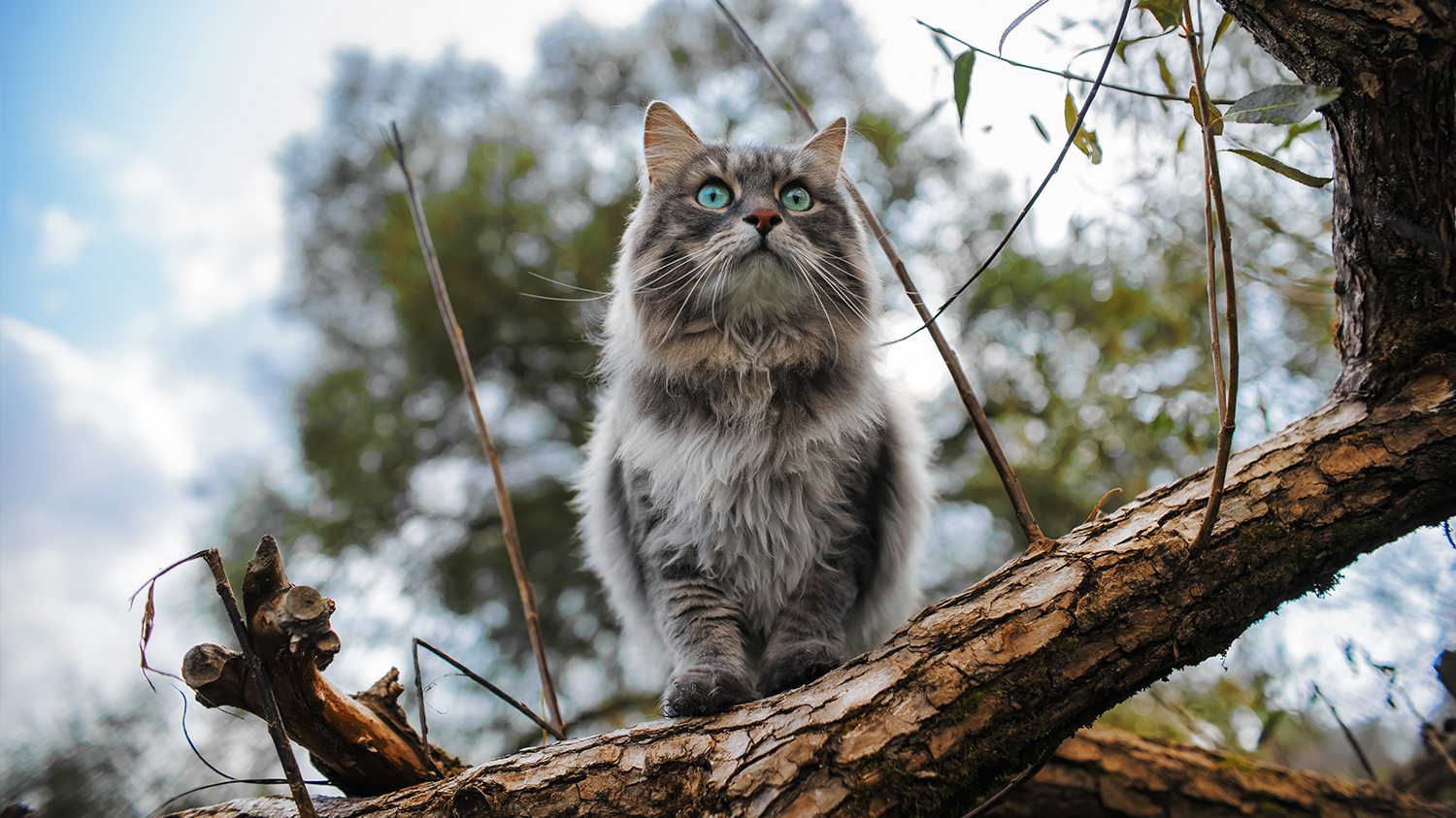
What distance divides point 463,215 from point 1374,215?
375cm

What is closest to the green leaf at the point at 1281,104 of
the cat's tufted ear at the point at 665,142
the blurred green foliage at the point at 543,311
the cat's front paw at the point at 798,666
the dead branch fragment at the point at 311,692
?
the cat's front paw at the point at 798,666

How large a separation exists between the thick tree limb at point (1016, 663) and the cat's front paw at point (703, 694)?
0.14 ft

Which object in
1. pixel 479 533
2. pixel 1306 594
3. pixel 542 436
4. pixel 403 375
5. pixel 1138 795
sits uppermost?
pixel 403 375

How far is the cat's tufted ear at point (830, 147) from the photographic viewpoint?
1925mm

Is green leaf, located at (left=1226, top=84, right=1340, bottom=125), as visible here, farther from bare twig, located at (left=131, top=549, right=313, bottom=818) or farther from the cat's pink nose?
bare twig, located at (left=131, top=549, right=313, bottom=818)

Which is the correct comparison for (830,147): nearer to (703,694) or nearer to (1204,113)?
(1204,113)

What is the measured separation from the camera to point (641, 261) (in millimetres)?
1790

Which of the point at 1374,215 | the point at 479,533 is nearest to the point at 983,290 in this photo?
the point at 1374,215

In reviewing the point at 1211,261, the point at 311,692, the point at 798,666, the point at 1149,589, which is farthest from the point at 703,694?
the point at 1211,261

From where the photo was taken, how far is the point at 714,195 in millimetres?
1789

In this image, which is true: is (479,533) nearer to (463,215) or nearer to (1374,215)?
(463,215)

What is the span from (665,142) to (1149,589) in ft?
5.10

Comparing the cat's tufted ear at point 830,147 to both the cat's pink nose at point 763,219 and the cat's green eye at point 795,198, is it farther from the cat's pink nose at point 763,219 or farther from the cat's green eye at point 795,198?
the cat's pink nose at point 763,219

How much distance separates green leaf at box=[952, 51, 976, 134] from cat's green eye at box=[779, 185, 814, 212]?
0.69m
